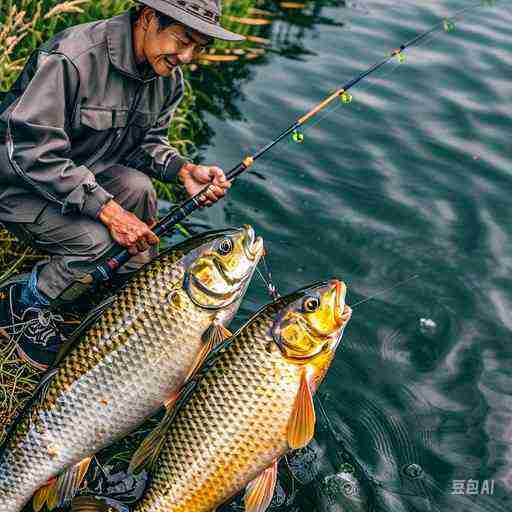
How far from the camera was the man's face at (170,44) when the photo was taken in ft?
13.2

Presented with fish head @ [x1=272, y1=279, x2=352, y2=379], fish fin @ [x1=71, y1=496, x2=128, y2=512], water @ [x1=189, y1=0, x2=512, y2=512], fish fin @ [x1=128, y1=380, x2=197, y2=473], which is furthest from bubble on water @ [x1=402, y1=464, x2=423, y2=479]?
fish fin @ [x1=71, y1=496, x2=128, y2=512]

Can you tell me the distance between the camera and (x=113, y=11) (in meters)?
7.06

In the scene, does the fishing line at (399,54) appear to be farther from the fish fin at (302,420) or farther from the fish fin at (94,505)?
the fish fin at (94,505)

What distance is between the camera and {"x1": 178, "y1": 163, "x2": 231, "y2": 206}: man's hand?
4391 millimetres

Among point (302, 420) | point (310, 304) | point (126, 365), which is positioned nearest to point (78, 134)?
point (126, 365)

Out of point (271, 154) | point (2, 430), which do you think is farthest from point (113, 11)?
point (2, 430)

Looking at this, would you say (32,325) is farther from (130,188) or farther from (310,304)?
(310,304)

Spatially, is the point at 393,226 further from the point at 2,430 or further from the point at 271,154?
the point at 2,430

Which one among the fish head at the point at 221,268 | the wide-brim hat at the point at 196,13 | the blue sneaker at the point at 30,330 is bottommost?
the blue sneaker at the point at 30,330

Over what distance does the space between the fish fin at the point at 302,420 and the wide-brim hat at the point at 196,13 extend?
1.83 m

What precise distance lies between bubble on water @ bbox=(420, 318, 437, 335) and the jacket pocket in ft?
8.09

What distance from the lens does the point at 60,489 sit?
3330 mm

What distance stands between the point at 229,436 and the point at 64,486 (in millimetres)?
774

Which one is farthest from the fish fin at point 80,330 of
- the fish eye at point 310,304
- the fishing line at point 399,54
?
the fishing line at point 399,54
